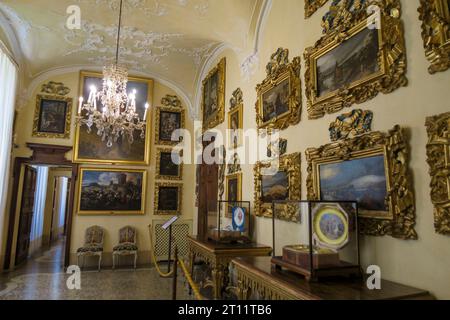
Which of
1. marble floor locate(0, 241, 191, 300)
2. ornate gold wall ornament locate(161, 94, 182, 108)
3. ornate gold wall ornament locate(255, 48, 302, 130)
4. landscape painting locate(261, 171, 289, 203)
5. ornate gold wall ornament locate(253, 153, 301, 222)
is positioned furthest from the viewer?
ornate gold wall ornament locate(161, 94, 182, 108)

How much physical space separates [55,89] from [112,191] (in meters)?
3.80

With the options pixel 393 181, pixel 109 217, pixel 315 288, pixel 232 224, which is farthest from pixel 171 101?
pixel 315 288

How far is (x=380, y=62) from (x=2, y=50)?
7.89 metres

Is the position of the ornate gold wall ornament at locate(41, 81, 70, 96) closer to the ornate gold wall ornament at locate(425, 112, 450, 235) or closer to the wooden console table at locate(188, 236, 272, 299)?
the wooden console table at locate(188, 236, 272, 299)

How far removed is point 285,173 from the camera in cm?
463

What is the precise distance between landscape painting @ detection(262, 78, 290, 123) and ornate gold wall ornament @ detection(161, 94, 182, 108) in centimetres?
576

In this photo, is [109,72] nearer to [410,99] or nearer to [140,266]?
[410,99]

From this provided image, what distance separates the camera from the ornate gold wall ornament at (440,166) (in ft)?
7.71

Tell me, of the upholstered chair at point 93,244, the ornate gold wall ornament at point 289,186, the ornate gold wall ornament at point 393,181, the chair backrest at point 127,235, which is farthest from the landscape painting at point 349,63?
the upholstered chair at point 93,244

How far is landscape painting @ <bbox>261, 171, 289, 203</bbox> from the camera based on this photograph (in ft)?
15.2

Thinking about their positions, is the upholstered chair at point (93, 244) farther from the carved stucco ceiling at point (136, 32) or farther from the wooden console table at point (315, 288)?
the wooden console table at point (315, 288)

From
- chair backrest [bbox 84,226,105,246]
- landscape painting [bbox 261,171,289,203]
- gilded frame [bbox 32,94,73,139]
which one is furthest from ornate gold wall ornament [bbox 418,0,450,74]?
gilded frame [bbox 32,94,73,139]

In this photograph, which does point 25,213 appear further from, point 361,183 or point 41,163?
point 361,183
